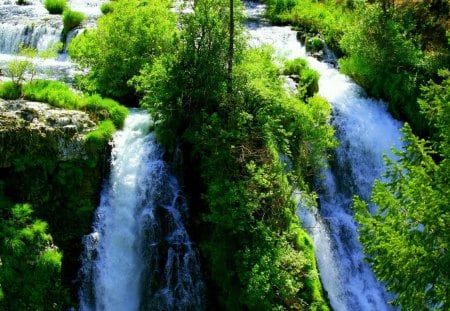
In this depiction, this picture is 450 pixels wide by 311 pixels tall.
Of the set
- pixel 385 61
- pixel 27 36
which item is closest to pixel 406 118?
pixel 385 61

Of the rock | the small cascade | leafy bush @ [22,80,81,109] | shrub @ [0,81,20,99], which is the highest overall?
shrub @ [0,81,20,99]

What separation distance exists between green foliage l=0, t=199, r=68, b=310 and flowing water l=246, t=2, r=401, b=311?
8545 mm

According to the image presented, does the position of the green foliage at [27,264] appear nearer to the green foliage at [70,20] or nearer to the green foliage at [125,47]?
the green foliage at [125,47]

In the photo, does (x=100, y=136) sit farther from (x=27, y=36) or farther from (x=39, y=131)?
(x=27, y=36)

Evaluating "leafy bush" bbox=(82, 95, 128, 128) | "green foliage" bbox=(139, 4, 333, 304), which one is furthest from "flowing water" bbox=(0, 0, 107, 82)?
"green foliage" bbox=(139, 4, 333, 304)

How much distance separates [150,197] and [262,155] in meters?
3.82

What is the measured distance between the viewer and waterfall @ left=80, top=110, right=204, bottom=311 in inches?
603

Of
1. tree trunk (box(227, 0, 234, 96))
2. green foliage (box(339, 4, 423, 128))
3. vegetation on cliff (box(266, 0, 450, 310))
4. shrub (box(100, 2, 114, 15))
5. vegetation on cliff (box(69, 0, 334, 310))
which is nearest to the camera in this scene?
vegetation on cliff (box(266, 0, 450, 310))

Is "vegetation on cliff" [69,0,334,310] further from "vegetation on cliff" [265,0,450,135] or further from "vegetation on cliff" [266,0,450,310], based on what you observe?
"vegetation on cliff" [265,0,450,135]

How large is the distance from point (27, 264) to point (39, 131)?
3.93m

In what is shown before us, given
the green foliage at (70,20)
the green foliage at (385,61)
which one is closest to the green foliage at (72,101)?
the green foliage at (70,20)

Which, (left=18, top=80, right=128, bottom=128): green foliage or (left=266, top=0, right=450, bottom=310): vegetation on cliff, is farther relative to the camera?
(left=18, top=80, right=128, bottom=128): green foliage

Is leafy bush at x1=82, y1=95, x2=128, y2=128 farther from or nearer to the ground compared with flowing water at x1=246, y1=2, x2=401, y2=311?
farther from the ground

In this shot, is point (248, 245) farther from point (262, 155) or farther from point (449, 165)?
point (449, 165)
